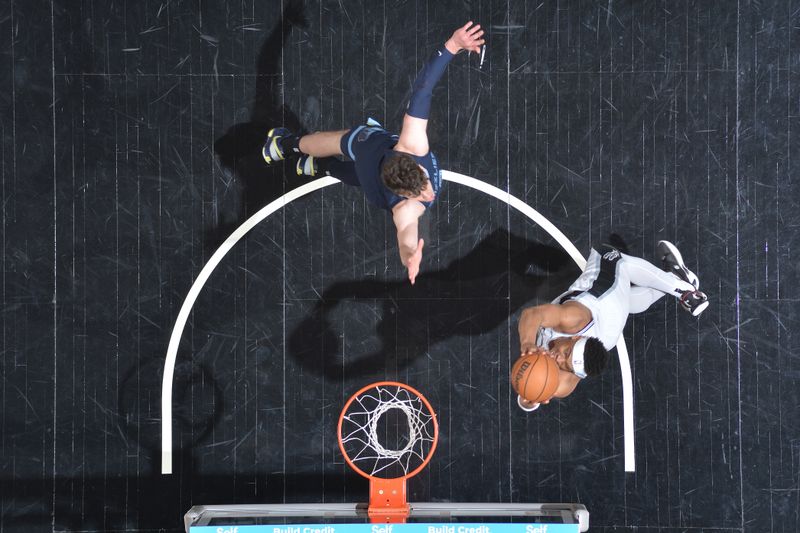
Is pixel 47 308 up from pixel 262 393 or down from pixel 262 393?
up

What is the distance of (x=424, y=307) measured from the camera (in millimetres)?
5750

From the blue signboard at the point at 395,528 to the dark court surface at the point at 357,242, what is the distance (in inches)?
38.7

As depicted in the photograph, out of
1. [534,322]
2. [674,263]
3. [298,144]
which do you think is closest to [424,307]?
[534,322]

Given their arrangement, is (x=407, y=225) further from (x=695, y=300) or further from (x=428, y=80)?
(x=695, y=300)

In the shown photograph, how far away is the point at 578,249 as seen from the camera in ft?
18.7

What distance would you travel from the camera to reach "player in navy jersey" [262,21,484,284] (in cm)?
446

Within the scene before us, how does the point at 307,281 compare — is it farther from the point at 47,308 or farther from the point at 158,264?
the point at 47,308

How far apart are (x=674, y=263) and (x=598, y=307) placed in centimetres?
113

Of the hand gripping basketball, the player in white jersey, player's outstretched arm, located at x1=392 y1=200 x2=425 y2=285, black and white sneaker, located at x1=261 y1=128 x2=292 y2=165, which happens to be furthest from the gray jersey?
black and white sneaker, located at x1=261 y1=128 x2=292 y2=165

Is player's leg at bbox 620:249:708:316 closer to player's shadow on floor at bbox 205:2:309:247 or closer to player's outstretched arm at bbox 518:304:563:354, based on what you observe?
player's outstretched arm at bbox 518:304:563:354

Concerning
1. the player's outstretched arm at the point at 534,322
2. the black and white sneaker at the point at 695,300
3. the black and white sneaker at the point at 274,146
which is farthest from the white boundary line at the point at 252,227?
the player's outstretched arm at the point at 534,322

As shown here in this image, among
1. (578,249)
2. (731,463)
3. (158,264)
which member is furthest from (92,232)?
(731,463)

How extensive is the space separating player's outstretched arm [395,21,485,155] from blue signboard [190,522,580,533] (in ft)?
9.34

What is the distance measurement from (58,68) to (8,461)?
3675mm
